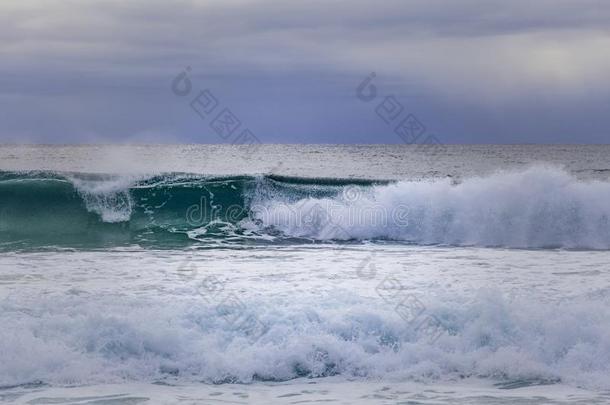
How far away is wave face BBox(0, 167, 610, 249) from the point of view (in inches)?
634

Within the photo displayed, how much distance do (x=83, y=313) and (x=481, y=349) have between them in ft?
14.0

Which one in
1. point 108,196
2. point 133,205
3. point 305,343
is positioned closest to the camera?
point 305,343

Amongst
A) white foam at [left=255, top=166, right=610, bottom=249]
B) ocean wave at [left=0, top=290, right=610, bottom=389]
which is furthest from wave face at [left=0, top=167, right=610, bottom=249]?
ocean wave at [left=0, top=290, right=610, bottom=389]

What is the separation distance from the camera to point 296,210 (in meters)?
18.2

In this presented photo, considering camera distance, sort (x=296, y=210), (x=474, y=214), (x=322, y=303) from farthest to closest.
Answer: (x=296, y=210)
(x=474, y=214)
(x=322, y=303)

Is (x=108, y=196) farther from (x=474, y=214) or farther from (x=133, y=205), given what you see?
(x=474, y=214)

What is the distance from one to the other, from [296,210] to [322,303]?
9.99 meters

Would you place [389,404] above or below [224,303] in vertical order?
below

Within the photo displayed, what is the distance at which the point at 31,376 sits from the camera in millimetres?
6695

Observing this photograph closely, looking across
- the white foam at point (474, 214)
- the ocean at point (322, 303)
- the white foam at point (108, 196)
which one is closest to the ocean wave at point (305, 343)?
the ocean at point (322, 303)

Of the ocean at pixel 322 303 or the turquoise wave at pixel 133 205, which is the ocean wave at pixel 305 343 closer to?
the ocean at pixel 322 303

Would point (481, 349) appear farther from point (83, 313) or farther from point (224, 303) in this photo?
point (83, 313)

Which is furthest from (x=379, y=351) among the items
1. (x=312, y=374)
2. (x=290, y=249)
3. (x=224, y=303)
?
(x=290, y=249)

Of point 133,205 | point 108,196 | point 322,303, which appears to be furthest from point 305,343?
point 108,196
